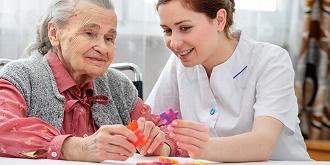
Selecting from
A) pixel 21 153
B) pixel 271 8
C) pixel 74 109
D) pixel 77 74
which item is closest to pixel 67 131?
pixel 74 109

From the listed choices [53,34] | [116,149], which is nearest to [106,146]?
[116,149]

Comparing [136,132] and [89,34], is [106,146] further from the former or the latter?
[89,34]

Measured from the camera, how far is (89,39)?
1.61 meters

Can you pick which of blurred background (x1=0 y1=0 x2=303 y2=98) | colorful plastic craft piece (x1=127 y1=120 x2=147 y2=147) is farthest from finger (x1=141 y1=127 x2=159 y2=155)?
blurred background (x1=0 y1=0 x2=303 y2=98)

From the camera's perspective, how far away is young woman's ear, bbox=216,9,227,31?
1822 mm

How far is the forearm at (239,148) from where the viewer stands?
142 cm

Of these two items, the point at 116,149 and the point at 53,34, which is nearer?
the point at 116,149

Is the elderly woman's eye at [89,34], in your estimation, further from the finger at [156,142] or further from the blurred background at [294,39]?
the blurred background at [294,39]

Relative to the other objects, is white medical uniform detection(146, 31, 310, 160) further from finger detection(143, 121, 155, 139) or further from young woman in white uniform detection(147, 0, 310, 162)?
finger detection(143, 121, 155, 139)

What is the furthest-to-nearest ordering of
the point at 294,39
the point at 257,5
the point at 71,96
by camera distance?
the point at 294,39 < the point at 257,5 < the point at 71,96

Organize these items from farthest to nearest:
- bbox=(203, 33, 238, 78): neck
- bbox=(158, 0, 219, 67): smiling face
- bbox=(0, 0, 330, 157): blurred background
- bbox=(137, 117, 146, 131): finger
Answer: bbox=(0, 0, 330, 157): blurred background → bbox=(203, 33, 238, 78): neck → bbox=(158, 0, 219, 67): smiling face → bbox=(137, 117, 146, 131): finger

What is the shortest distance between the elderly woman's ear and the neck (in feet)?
1.66

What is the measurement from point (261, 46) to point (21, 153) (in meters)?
0.87

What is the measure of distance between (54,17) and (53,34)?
0.05 m
